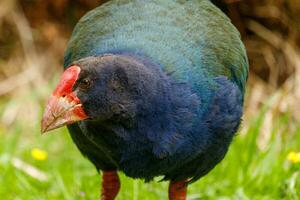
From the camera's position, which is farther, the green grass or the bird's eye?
the green grass

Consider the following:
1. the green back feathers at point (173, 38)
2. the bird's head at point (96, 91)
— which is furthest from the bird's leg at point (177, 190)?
the bird's head at point (96, 91)

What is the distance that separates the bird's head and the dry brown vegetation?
2518 mm

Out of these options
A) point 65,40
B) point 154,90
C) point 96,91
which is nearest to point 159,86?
point 154,90

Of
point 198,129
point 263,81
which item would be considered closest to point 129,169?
point 198,129

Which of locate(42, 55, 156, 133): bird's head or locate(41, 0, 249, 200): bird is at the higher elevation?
locate(42, 55, 156, 133): bird's head

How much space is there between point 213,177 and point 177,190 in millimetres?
617

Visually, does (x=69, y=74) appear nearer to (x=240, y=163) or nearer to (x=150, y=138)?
(x=150, y=138)

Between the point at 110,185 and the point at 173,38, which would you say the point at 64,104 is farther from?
the point at 110,185

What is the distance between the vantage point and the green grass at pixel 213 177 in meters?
4.02

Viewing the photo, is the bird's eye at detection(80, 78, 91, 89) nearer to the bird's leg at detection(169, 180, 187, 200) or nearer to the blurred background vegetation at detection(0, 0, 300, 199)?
the bird's leg at detection(169, 180, 187, 200)

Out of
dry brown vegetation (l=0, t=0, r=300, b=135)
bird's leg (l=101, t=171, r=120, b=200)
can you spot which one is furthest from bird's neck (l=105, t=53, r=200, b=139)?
dry brown vegetation (l=0, t=0, r=300, b=135)

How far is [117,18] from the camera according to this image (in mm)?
3400

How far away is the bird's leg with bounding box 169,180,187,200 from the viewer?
365 centimetres

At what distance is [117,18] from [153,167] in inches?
26.3
